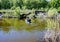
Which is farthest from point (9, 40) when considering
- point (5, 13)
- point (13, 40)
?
point (5, 13)

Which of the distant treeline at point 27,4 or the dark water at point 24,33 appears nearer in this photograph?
the dark water at point 24,33

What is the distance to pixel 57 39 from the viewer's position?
8812 millimetres

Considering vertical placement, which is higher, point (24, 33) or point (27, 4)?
point (24, 33)

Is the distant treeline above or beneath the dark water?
beneath

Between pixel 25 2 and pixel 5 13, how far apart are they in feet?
34.0

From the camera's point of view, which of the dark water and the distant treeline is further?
the distant treeline

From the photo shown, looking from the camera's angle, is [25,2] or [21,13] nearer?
[21,13]

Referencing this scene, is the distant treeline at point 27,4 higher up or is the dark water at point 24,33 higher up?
the dark water at point 24,33

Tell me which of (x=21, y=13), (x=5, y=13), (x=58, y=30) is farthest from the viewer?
(x=5, y=13)

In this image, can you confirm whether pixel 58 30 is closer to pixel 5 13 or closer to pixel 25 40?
pixel 25 40

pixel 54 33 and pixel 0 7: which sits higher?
pixel 54 33

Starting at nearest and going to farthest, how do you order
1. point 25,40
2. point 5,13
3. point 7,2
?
1. point 25,40
2. point 5,13
3. point 7,2

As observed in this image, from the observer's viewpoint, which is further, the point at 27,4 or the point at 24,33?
the point at 27,4

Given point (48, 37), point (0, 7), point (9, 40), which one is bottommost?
point (0, 7)
